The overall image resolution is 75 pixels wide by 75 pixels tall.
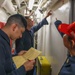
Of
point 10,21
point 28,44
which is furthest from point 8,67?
point 28,44

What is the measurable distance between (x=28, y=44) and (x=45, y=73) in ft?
2.85

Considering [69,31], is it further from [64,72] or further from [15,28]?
[15,28]

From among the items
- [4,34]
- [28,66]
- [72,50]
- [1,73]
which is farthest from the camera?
[28,66]

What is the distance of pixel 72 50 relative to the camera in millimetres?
A: 1005

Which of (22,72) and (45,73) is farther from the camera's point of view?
(45,73)

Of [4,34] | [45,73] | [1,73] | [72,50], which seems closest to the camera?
[72,50]

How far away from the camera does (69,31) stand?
1022mm

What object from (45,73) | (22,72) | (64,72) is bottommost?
(45,73)

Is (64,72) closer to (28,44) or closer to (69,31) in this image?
(69,31)

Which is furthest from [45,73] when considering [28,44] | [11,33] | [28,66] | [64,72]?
[64,72]

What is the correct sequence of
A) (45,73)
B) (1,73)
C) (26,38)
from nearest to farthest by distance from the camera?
1. (1,73)
2. (26,38)
3. (45,73)

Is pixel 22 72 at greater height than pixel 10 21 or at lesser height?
lesser

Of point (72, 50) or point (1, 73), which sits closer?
point (72, 50)

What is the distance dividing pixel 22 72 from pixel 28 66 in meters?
0.13
